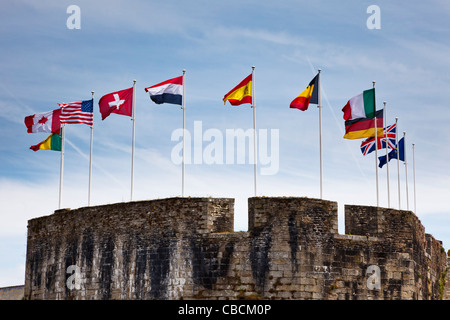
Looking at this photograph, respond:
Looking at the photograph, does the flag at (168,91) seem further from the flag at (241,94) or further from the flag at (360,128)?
the flag at (360,128)

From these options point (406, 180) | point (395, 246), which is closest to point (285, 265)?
point (395, 246)

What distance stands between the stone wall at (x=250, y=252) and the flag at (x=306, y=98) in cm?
376

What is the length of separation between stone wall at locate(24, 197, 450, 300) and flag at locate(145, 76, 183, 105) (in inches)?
152

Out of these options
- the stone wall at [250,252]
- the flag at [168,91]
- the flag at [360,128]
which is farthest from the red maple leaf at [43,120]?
the flag at [360,128]

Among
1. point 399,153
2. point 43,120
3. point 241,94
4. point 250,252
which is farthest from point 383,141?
point 43,120

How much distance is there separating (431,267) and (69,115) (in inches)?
545

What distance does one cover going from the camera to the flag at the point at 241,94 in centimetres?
3322

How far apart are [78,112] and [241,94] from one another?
619cm

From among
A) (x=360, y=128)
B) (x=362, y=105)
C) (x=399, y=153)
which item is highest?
(x=362, y=105)

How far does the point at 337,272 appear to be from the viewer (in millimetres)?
30688

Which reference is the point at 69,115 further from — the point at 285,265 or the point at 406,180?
the point at 406,180

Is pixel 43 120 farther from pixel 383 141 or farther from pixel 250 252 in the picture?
pixel 383 141

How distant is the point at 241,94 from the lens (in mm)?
33312

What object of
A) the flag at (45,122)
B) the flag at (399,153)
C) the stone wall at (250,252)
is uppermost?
the flag at (45,122)
